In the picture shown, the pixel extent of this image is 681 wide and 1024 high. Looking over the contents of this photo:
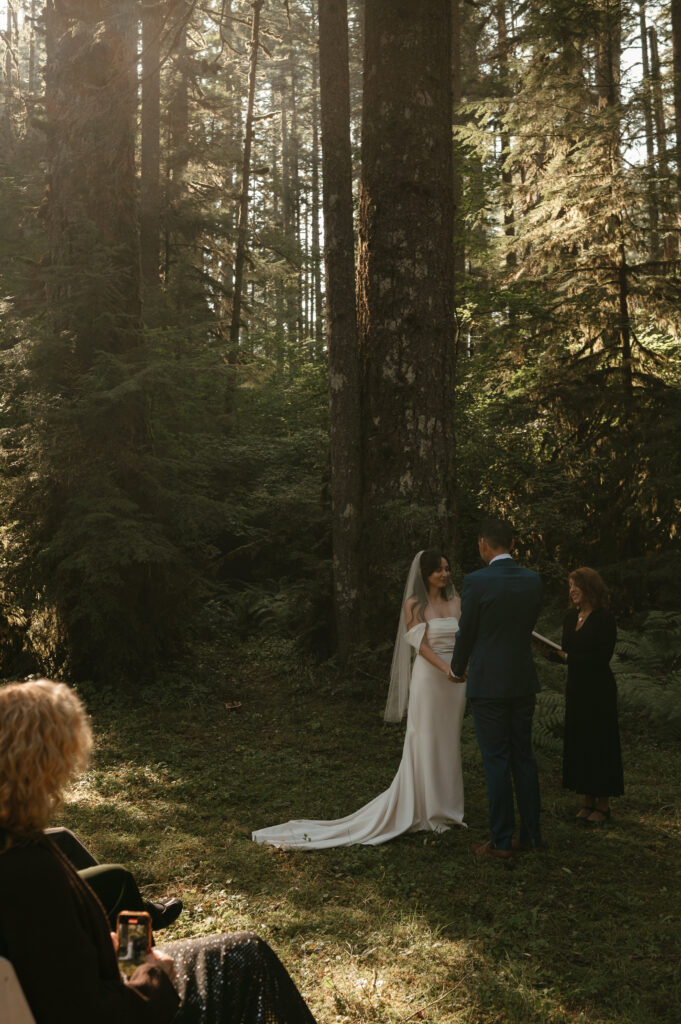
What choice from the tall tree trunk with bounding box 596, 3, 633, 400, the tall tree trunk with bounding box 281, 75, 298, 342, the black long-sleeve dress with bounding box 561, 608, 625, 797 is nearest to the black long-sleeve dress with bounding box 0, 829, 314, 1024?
the black long-sleeve dress with bounding box 561, 608, 625, 797

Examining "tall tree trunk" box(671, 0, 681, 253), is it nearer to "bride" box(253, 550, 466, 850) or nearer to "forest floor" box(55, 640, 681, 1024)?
"forest floor" box(55, 640, 681, 1024)

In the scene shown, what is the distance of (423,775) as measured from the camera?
656 centimetres

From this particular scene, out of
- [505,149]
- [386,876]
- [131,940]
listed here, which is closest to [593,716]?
[386,876]

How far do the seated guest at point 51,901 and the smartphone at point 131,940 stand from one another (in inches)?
1.6

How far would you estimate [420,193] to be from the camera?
10062 mm

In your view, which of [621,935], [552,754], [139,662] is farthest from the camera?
[139,662]

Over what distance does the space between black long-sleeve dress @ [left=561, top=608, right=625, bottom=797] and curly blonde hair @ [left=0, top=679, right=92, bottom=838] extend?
16.8ft

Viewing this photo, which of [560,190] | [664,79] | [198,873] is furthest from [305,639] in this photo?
[664,79]

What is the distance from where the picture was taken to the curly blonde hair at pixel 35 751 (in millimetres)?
2293

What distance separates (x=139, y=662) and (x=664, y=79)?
11422 mm

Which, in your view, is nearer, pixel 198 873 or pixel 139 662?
pixel 198 873

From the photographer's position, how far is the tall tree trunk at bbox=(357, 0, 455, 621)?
392 inches

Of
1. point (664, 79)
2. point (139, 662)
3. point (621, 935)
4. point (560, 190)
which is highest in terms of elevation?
point (664, 79)

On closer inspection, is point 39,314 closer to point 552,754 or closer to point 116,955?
point 552,754
